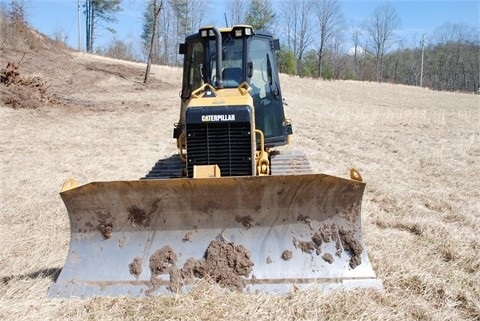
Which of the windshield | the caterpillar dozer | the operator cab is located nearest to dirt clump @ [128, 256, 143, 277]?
the caterpillar dozer

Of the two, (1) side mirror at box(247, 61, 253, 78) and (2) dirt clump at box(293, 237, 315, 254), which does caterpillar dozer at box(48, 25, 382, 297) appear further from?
(1) side mirror at box(247, 61, 253, 78)

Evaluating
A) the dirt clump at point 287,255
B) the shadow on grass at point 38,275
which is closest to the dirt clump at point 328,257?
the dirt clump at point 287,255

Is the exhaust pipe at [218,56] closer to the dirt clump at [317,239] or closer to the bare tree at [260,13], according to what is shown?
the dirt clump at [317,239]

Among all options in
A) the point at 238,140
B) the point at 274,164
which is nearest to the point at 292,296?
the point at 238,140

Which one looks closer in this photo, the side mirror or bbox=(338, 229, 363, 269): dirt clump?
bbox=(338, 229, 363, 269): dirt clump

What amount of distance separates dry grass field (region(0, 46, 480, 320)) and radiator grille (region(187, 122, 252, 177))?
138cm

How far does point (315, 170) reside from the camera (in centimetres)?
929

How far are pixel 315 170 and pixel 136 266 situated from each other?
5.84 meters

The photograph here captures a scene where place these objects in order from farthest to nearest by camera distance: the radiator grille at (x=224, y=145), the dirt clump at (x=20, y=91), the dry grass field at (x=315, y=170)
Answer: the dirt clump at (x=20, y=91)
the radiator grille at (x=224, y=145)
the dry grass field at (x=315, y=170)

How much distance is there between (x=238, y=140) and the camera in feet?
15.6

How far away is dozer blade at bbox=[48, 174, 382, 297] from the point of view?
12.8 ft

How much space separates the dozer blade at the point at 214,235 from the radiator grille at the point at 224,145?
769 mm

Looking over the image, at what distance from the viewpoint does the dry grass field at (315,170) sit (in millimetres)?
3570

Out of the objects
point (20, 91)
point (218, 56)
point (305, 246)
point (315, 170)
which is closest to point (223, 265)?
point (305, 246)
